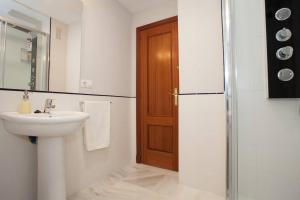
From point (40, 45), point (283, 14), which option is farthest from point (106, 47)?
point (283, 14)

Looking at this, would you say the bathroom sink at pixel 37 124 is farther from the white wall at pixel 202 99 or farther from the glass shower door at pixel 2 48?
the white wall at pixel 202 99

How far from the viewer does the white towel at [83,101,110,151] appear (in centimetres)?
180

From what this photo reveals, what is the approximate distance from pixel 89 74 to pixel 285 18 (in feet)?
5.68

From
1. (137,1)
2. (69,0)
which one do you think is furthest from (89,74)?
(137,1)

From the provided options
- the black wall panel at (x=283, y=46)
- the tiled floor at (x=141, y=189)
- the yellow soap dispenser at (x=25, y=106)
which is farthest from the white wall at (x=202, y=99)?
the yellow soap dispenser at (x=25, y=106)

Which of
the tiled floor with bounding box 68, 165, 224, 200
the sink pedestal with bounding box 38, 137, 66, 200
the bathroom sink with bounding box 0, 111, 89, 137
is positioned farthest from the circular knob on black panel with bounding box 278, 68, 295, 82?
the sink pedestal with bounding box 38, 137, 66, 200

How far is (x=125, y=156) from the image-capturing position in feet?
8.18

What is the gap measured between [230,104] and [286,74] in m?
0.35

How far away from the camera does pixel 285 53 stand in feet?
3.33

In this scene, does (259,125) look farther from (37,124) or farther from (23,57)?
(23,57)

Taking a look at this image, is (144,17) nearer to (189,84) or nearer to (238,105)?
(189,84)

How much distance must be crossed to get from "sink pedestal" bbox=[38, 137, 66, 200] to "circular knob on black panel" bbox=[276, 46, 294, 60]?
1.55 meters

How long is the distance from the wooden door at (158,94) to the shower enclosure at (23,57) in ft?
4.36

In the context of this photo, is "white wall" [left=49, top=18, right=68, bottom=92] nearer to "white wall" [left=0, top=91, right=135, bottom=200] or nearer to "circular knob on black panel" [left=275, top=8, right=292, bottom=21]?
"white wall" [left=0, top=91, right=135, bottom=200]
